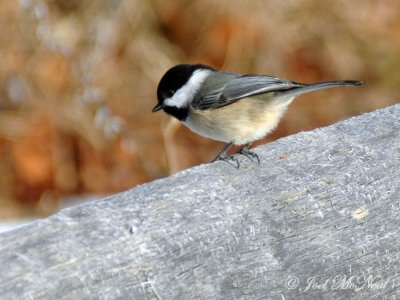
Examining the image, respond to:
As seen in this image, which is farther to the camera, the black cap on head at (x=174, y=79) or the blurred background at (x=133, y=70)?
the blurred background at (x=133, y=70)

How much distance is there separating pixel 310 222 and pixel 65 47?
3.34m

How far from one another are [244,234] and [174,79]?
1.40m

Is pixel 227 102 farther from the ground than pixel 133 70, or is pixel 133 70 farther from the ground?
pixel 227 102

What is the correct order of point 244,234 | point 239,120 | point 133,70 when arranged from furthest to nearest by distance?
point 133,70, point 239,120, point 244,234

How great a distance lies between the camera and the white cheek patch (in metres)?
3.08

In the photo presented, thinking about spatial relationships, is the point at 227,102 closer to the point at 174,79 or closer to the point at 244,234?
the point at 174,79

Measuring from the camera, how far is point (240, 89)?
305 cm

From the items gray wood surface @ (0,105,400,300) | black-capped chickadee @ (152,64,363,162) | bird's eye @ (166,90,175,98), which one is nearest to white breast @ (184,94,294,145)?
black-capped chickadee @ (152,64,363,162)

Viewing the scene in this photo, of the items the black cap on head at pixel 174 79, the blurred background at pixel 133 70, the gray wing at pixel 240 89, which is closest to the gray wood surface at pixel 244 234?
the gray wing at pixel 240 89

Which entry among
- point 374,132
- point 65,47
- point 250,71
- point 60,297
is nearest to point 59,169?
point 65,47

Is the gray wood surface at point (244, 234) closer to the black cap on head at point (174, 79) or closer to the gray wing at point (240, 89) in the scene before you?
the gray wing at point (240, 89)

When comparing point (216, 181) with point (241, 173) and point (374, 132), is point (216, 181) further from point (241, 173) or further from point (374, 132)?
point (374, 132)

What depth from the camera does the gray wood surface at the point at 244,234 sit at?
1510 millimetres

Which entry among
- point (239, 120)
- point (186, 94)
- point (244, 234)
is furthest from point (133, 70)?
point (244, 234)
